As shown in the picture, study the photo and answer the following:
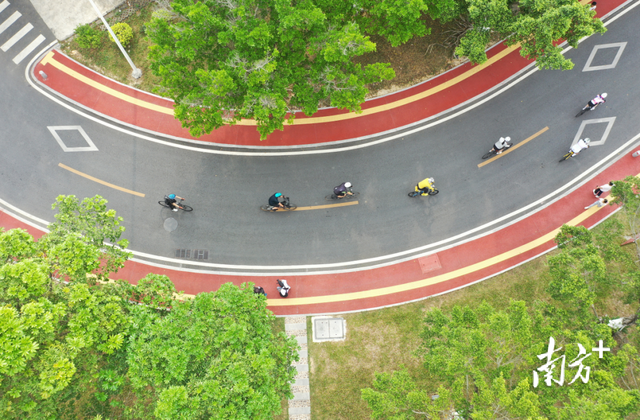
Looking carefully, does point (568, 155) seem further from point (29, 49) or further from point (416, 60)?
point (29, 49)

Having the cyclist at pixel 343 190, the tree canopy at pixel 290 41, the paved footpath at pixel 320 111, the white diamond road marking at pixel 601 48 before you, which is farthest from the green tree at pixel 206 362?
the white diamond road marking at pixel 601 48

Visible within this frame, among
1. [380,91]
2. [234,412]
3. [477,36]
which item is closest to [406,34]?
[477,36]

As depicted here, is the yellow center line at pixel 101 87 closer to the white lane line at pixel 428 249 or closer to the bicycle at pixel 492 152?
the white lane line at pixel 428 249

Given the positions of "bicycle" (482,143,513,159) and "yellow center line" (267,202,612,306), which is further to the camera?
"bicycle" (482,143,513,159)

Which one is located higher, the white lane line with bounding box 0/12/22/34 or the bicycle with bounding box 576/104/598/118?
the white lane line with bounding box 0/12/22/34

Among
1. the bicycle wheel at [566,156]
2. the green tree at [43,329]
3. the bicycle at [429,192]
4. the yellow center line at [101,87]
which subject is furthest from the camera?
the yellow center line at [101,87]

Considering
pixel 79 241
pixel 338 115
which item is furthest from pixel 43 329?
pixel 338 115

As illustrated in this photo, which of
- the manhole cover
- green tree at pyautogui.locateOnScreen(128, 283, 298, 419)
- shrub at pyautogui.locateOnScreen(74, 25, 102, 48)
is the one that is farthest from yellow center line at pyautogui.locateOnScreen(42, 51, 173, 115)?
green tree at pyautogui.locateOnScreen(128, 283, 298, 419)

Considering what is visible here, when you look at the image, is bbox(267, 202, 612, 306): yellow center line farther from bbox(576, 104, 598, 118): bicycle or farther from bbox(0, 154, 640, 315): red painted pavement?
bbox(576, 104, 598, 118): bicycle
